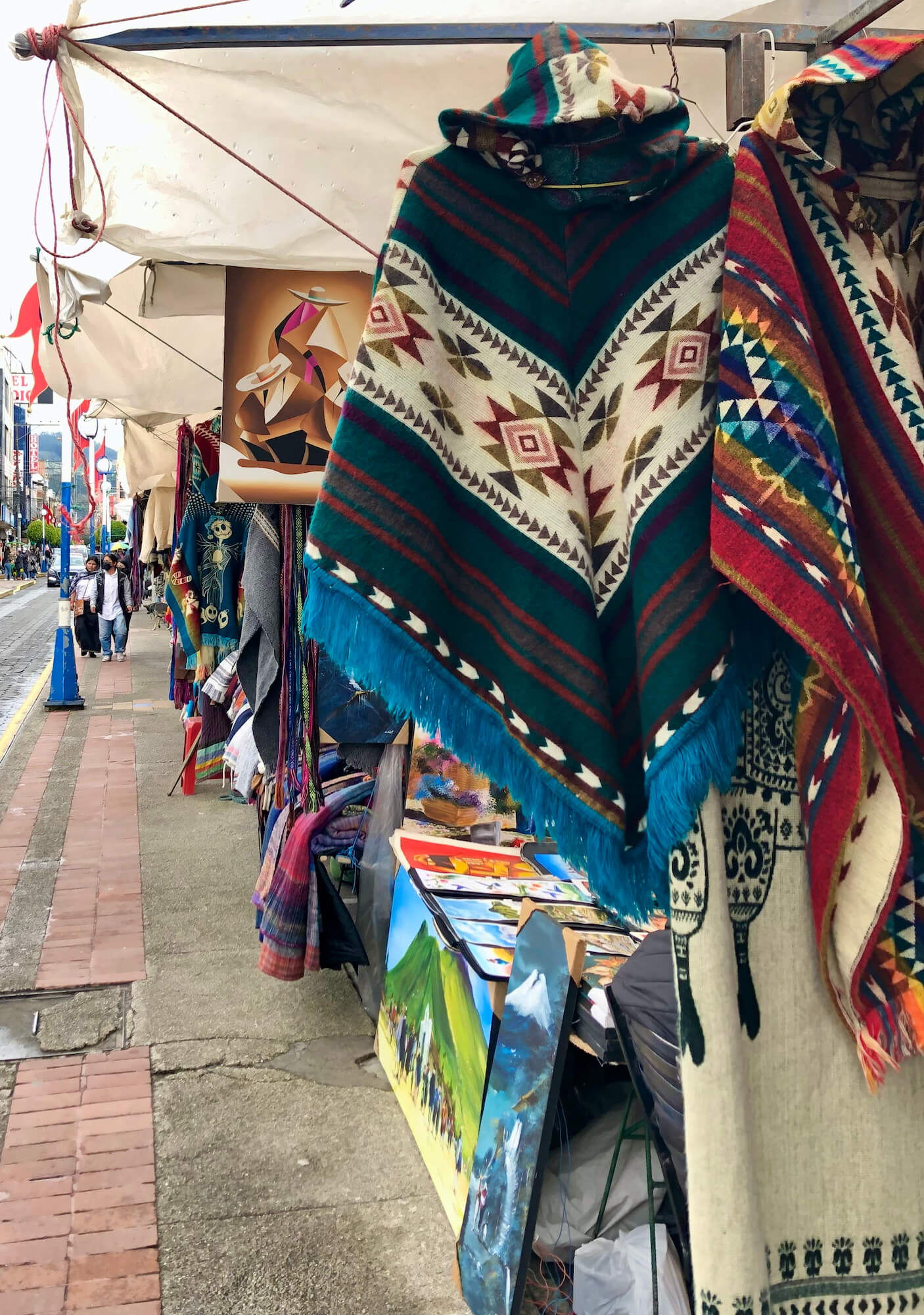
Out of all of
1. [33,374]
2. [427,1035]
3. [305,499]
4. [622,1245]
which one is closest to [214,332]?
[33,374]

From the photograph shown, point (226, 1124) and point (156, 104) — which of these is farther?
point (226, 1124)

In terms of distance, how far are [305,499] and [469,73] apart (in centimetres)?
146

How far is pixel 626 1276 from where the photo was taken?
7.48ft

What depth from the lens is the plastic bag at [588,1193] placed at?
2420mm

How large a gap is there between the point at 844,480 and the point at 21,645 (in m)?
23.9

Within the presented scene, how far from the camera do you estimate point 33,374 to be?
5.15m

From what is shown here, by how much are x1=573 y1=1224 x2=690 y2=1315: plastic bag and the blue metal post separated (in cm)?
1081

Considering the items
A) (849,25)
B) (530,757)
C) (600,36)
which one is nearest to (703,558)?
(530,757)

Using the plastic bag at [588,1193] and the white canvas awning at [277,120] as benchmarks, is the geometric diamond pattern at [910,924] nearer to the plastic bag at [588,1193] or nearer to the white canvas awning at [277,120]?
the plastic bag at [588,1193]

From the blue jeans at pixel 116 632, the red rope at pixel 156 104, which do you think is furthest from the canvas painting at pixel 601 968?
the blue jeans at pixel 116 632

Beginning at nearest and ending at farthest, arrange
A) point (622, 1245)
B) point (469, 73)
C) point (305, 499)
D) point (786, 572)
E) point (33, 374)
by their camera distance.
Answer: point (786, 572) → point (622, 1245) → point (469, 73) → point (305, 499) → point (33, 374)

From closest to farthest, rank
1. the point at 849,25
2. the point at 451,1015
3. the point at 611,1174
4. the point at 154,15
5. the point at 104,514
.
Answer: the point at 849,25
the point at 611,1174
the point at 154,15
the point at 451,1015
the point at 104,514

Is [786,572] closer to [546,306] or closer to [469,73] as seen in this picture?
[546,306]

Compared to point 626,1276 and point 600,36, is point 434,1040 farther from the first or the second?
point 600,36
